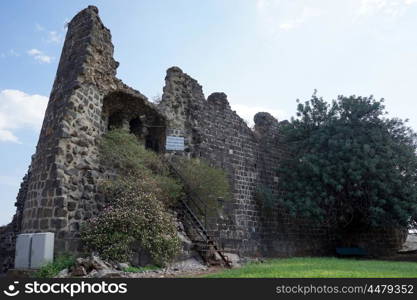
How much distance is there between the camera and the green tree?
46.0ft

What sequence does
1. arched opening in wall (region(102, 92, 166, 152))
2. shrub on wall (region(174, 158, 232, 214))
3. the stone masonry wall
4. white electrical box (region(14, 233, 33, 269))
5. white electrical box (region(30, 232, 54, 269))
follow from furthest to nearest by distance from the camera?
the stone masonry wall → shrub on wall (region(174, 158, 232, 214)) → arched opening in wall (region(102, 92, 166, 152)) → white electrical box (region(14, 233, 33, 269)) → white electrical box (region(30, 232, 54, 269))

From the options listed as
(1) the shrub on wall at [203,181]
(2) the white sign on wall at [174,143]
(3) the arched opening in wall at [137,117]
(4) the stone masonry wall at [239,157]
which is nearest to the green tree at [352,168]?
(4) the stone masonry wall at [239,157]

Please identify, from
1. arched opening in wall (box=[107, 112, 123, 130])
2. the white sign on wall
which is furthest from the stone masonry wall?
arched opening in wall (box=[107, 112, 123, 130])

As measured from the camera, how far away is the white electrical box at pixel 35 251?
7.91m

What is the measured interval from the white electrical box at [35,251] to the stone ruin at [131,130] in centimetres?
28

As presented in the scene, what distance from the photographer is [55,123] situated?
9.45 m

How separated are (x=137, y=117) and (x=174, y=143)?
1500 mm

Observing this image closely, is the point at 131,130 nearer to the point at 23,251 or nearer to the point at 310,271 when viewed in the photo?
the point at 23,251

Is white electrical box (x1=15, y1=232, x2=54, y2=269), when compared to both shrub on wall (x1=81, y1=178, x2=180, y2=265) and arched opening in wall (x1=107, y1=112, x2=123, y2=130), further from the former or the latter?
arched opening in wall (x1=107, y1=112, x2=123, y2=130)

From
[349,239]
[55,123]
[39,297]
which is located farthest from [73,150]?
[349,239]

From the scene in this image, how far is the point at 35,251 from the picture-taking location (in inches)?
315

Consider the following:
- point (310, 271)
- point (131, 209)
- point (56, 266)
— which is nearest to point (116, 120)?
point (131, 209)

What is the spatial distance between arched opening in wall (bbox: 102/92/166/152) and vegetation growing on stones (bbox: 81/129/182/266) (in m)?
0.95

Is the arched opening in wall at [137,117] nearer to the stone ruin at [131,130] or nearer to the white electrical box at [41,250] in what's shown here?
the stone ruin at [131,130]
